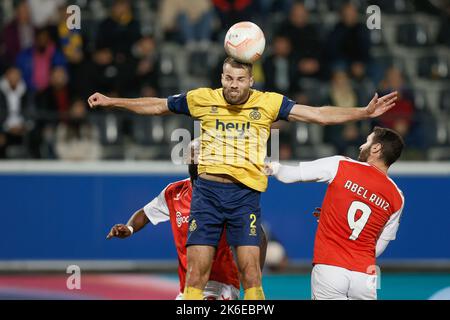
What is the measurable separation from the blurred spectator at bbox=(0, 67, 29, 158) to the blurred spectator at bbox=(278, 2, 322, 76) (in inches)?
159

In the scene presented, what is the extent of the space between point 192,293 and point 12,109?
7346 mm

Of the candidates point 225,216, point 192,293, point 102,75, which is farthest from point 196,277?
point 102,75

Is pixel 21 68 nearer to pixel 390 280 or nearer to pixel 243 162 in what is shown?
pixel 390 280

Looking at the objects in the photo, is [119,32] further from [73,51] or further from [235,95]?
[235,95]

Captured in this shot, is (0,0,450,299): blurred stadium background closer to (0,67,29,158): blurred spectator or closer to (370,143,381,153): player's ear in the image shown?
(0,67,29,158): blurred spectator

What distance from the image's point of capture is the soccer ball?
7.46 meters

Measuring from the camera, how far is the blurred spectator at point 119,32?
14.7 m

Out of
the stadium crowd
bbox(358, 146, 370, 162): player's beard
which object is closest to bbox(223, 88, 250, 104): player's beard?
bbox(358, 146, 370, 162): player's beard

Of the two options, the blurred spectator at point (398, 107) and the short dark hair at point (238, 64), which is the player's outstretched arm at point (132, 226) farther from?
the blurred spectator at point (398, 107)

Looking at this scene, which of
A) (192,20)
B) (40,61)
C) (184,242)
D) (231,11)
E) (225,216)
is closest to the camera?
(225,216)

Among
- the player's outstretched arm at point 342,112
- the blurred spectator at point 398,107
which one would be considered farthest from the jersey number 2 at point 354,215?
the blurred spectator at point 398,107

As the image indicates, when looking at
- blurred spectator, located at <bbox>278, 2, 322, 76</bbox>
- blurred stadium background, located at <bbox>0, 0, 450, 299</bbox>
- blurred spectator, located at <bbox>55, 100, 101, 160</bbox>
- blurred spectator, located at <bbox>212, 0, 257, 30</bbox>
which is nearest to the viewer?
blurred stadium background, located at <bbox>0, 0, 450, 299</bbox>

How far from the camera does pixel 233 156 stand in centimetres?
746

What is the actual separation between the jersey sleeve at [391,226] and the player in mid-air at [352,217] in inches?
3.0
